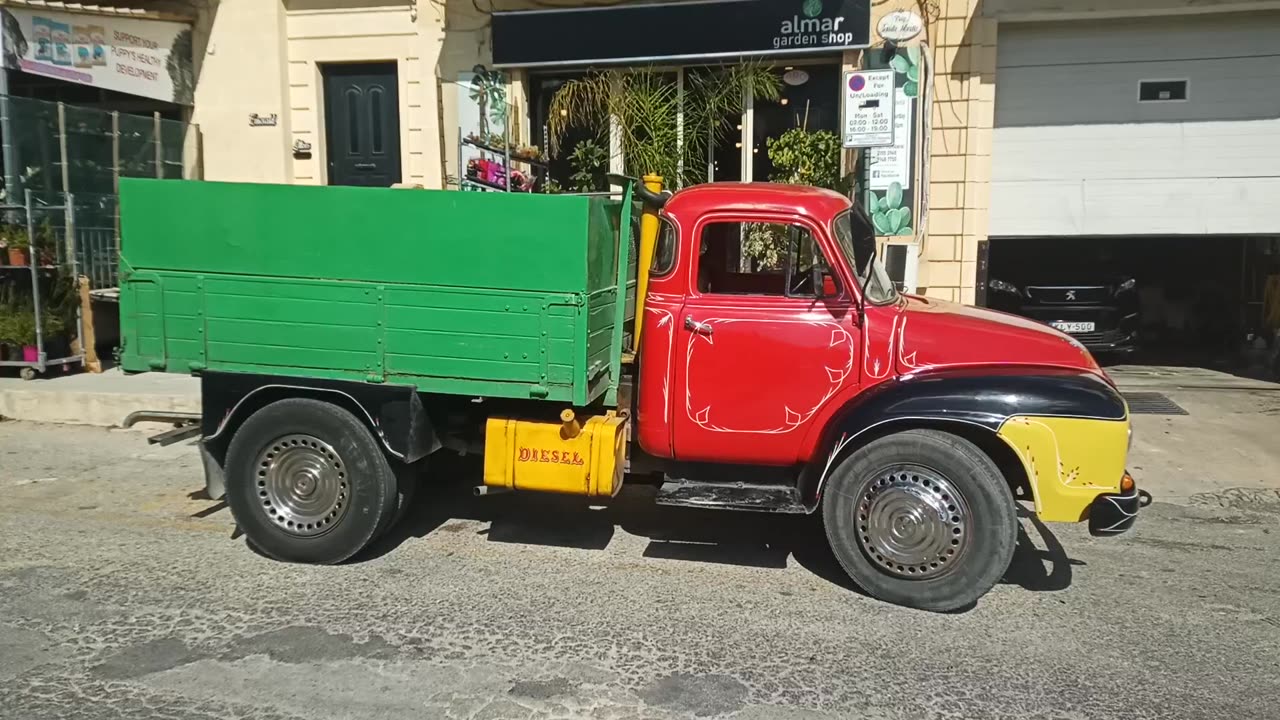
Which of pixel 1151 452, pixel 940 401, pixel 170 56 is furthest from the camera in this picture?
pixel 170 56

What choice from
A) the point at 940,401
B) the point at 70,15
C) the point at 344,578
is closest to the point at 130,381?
the point at 70,15

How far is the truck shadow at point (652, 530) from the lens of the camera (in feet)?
17.8

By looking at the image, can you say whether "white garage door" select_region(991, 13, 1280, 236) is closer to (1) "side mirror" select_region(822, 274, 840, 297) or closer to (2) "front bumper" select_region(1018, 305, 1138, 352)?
(2) "front bumper" select_region(1018, 305, 1138, 352)

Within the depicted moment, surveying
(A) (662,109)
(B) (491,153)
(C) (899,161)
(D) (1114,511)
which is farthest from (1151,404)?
(B) (491,153)

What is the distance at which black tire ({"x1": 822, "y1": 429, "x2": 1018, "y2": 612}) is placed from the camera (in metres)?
4.63

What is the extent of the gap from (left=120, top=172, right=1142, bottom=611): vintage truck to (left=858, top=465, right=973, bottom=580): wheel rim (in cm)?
1

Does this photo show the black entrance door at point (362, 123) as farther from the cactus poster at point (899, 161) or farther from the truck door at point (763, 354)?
the truck door at point (763, 354)

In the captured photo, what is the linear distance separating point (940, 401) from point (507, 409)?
7.70 feet

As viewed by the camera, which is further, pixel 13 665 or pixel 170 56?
pixel 170 56

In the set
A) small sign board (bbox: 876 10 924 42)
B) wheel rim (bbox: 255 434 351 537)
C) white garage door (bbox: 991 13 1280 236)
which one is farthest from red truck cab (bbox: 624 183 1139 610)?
white garage door (bbox: 991 13 1280 236)

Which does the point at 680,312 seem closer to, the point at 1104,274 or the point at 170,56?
the point at 1104,274

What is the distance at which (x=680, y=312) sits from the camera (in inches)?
203

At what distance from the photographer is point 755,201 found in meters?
5.18

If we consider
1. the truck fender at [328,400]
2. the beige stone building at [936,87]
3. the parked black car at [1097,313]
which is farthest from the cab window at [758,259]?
the parked black car at [1097,313]
